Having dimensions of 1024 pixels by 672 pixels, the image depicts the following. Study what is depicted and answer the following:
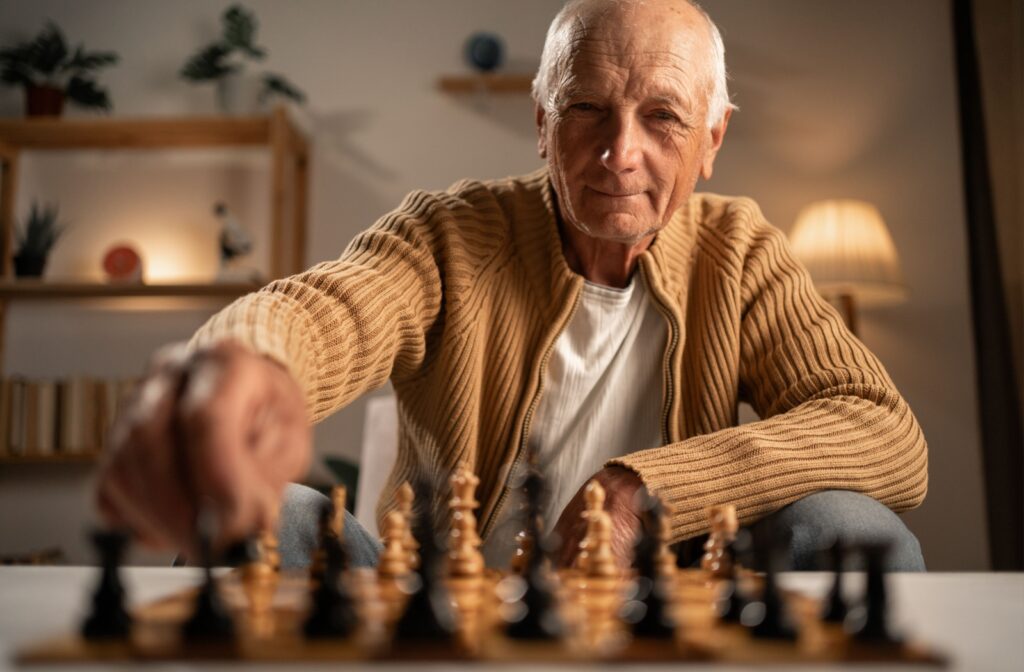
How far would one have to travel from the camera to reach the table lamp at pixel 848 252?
10.7 feet

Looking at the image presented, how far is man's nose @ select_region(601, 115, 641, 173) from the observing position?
1.41 m

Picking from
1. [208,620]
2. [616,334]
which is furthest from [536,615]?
[616,334]

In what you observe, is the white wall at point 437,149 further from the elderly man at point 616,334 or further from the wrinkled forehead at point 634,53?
the wrinkled forehead at point 634,53

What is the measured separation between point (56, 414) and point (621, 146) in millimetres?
2888

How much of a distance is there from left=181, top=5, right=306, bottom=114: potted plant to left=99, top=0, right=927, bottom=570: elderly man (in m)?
2.33

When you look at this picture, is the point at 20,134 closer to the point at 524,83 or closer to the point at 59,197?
the point at 59,197

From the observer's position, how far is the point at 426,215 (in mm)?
1538

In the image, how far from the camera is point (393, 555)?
2.72 feet

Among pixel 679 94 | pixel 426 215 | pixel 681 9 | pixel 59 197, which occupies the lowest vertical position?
pixel 426 215

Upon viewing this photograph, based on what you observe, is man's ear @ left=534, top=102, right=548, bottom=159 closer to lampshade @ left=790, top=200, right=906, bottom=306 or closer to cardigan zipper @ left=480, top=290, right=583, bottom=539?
cardigan zipper @ left=480, top=290, right=583, bottom=539

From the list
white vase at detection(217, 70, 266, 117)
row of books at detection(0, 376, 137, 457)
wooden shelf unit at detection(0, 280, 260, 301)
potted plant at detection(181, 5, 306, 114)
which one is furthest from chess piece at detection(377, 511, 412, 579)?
white vase at detection(217, 70, 266, 117)

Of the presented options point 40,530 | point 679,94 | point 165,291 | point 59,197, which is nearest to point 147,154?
point 59,197

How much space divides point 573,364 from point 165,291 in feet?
7.82

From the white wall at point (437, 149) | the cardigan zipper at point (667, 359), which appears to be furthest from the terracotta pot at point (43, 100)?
the cardigan zipper at point (667, 359)
